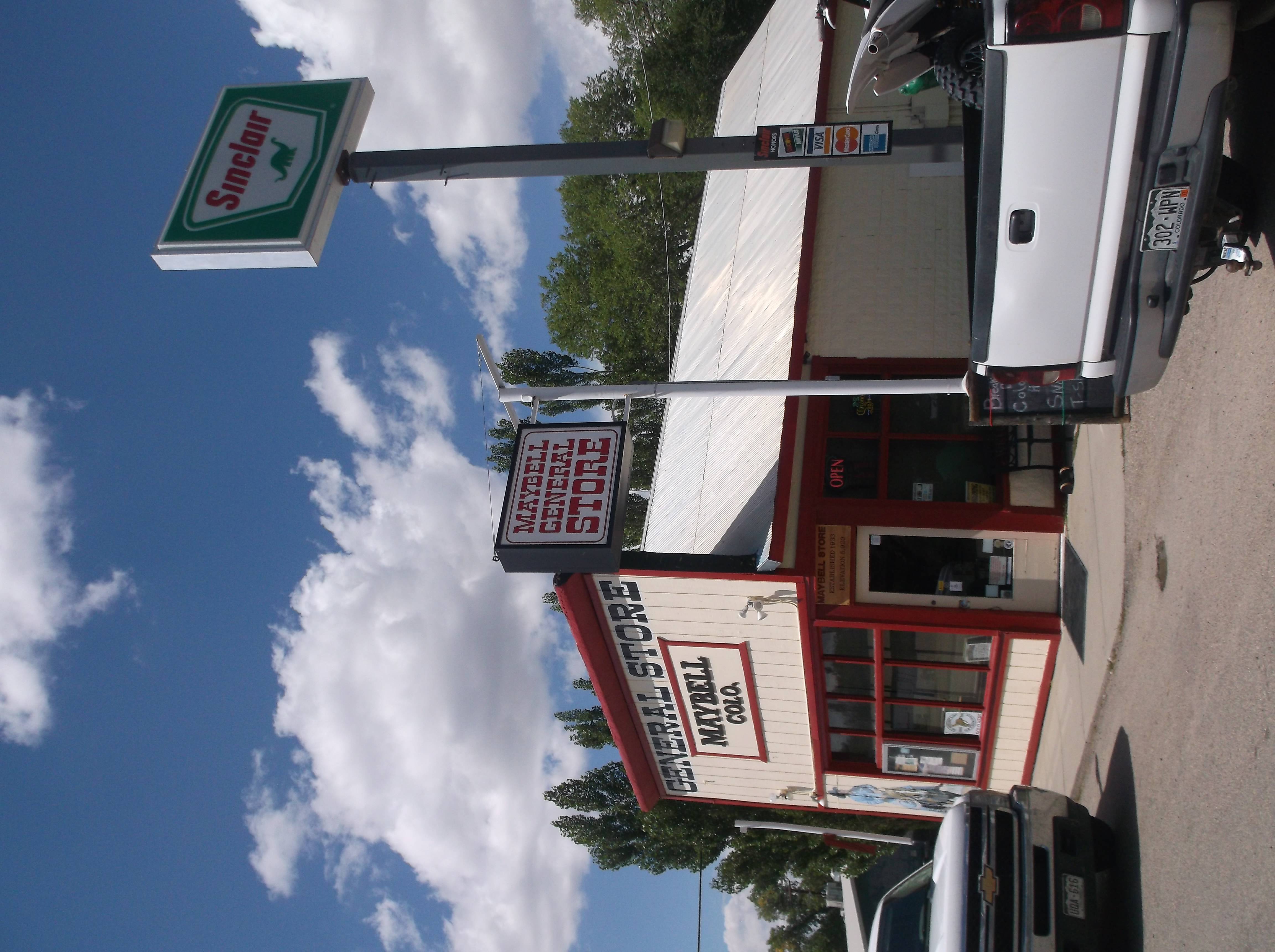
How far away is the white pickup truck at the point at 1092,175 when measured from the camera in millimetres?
Result: 4227

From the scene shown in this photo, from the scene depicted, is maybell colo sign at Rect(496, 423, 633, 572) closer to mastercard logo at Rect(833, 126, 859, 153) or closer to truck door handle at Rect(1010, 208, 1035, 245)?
mastercard logo at Rect(833, 126, 859, 153)

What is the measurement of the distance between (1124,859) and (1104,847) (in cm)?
25

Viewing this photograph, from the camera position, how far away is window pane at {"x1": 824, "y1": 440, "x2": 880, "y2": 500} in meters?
9.97

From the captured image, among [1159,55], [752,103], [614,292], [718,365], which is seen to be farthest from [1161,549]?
[614,292]

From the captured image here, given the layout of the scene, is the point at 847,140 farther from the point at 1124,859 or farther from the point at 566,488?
the point at 1124,859

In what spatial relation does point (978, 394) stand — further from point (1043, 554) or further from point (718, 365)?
point (718, 365)

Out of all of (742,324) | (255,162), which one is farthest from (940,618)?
(255,162)

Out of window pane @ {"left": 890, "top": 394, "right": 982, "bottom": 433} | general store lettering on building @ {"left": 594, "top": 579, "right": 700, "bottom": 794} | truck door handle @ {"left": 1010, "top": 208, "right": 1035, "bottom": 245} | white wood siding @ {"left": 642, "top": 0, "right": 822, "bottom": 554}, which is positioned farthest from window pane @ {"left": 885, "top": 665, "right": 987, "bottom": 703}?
truck door handle @ {"left": 1010, "top": 208, "right": 1035, "bottom": 245}

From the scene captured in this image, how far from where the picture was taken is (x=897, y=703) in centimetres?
1063

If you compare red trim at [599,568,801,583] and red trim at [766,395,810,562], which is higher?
red trim at [766,395,810,562]

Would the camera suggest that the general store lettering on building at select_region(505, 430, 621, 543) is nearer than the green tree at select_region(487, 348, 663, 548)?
Yes

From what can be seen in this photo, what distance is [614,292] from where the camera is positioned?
1400 inches

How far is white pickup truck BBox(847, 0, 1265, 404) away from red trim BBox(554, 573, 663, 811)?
538cm

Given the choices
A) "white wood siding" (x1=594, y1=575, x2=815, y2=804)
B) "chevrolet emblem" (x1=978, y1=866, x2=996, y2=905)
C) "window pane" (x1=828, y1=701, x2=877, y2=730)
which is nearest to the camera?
"chevrolet emblem" (x1=978, y1=866, x2=996, y2=905)
